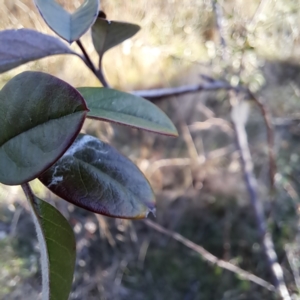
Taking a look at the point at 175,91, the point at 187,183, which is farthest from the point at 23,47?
the point at 187,183

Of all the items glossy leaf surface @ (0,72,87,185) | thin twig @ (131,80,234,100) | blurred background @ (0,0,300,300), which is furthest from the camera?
blurred background @ (0,0,300,300)

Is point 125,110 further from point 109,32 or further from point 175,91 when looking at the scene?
point 175,91

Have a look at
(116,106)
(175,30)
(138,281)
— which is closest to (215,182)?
(138,281)

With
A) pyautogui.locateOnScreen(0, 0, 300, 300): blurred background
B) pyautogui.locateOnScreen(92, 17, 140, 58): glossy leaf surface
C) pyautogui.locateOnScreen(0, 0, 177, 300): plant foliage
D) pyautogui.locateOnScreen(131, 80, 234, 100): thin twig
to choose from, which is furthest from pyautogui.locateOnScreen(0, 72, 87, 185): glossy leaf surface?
pyautogui.locateOnScreen(0, 0, 300, 300): blurred background

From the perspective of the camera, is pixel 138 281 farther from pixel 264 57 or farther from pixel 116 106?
pixel 264 57

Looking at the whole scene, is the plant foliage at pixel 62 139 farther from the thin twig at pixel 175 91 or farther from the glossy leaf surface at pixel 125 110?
the thin twig at pixel 175 91

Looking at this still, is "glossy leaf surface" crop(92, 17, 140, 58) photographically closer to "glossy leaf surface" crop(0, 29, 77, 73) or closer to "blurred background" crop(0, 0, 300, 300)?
"glossy leaf surface" crop(0, 29, 77, 73)
